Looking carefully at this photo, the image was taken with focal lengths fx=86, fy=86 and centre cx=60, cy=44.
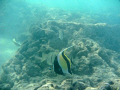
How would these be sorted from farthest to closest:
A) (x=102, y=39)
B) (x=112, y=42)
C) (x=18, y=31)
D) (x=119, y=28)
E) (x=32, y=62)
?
(x=18, y=31)
(x=119, y=28)
(x=112, y=42)
(x=102, y=39)
(x=32, y=62)

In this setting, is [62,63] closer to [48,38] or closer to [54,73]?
[54,73]

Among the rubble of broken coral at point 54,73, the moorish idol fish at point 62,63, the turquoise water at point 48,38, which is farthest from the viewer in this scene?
the turquoise water at point 48,38

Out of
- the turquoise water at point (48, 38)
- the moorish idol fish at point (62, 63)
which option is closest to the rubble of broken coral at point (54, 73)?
the turquoise water at point (48, 38)

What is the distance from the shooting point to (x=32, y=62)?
5141 millimetres

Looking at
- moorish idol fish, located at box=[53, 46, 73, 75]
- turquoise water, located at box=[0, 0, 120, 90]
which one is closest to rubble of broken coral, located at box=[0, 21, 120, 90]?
turquoise water, located at box=[0, 0, 120, 90]

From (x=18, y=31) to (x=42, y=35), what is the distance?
35.0 feet

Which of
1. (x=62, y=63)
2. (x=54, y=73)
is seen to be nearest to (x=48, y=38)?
(x=54, y=73)

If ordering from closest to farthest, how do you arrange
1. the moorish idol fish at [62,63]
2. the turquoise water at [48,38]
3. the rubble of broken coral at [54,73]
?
1. the moorish idol fish at [62,63]
2. the rubble of broken coral at [54,73]
3. the turquoise water at [48,38]

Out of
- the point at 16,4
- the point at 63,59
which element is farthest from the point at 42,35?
the point at 16,4

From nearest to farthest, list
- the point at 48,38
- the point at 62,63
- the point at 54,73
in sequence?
1. the point at 62,63
2. the point at 54,73
3. the point at 48,38

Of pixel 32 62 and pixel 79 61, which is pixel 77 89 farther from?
pixel 32 62

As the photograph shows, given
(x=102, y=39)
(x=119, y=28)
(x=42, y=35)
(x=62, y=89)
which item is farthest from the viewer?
(x=119, y=28)

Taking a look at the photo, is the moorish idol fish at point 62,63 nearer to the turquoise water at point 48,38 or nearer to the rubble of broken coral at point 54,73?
the rubble of broken coral at point 54,73

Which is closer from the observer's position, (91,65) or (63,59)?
(63,59)
